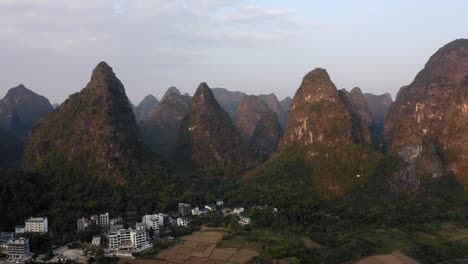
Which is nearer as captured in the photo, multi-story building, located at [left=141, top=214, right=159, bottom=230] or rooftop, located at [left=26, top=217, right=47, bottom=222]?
rooftop, located at [left=26, top=217, right=47, bottom=222]

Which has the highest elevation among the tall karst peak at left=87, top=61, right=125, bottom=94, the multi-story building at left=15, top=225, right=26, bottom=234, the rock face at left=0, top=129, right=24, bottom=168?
the tall karst peak at left=87, top=61, right=125, bottom=94

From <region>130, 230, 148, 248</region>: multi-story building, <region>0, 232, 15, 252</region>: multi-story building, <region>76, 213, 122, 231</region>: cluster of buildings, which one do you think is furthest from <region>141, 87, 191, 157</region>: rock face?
<region>130, 230, 148, 248</region>: multi-story building

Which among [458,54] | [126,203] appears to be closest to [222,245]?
[126,203]

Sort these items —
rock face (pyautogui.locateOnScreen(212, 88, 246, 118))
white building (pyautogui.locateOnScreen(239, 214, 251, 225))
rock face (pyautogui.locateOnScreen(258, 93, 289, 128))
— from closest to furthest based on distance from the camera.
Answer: white building (pyautogui.locateOnScreen(239, 214, 251, 225)) → rock face (pyautogui.locateOnScreen(258, 93, 289, 128)) → rock face (pyautogui.locateOnScreen(212, 88, 246, 118))

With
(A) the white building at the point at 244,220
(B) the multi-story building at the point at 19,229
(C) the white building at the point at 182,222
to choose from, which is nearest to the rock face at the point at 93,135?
(C) the white building at the point at 182,222

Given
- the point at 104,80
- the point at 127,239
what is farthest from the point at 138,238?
the point at 104,80

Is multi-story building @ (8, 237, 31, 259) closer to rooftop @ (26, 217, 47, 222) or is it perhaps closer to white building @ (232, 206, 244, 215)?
rooftop @ (26, 217, 47, 222)

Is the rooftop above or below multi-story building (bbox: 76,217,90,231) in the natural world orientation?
above

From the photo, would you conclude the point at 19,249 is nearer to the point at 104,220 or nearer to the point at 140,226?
the point at 104,220
